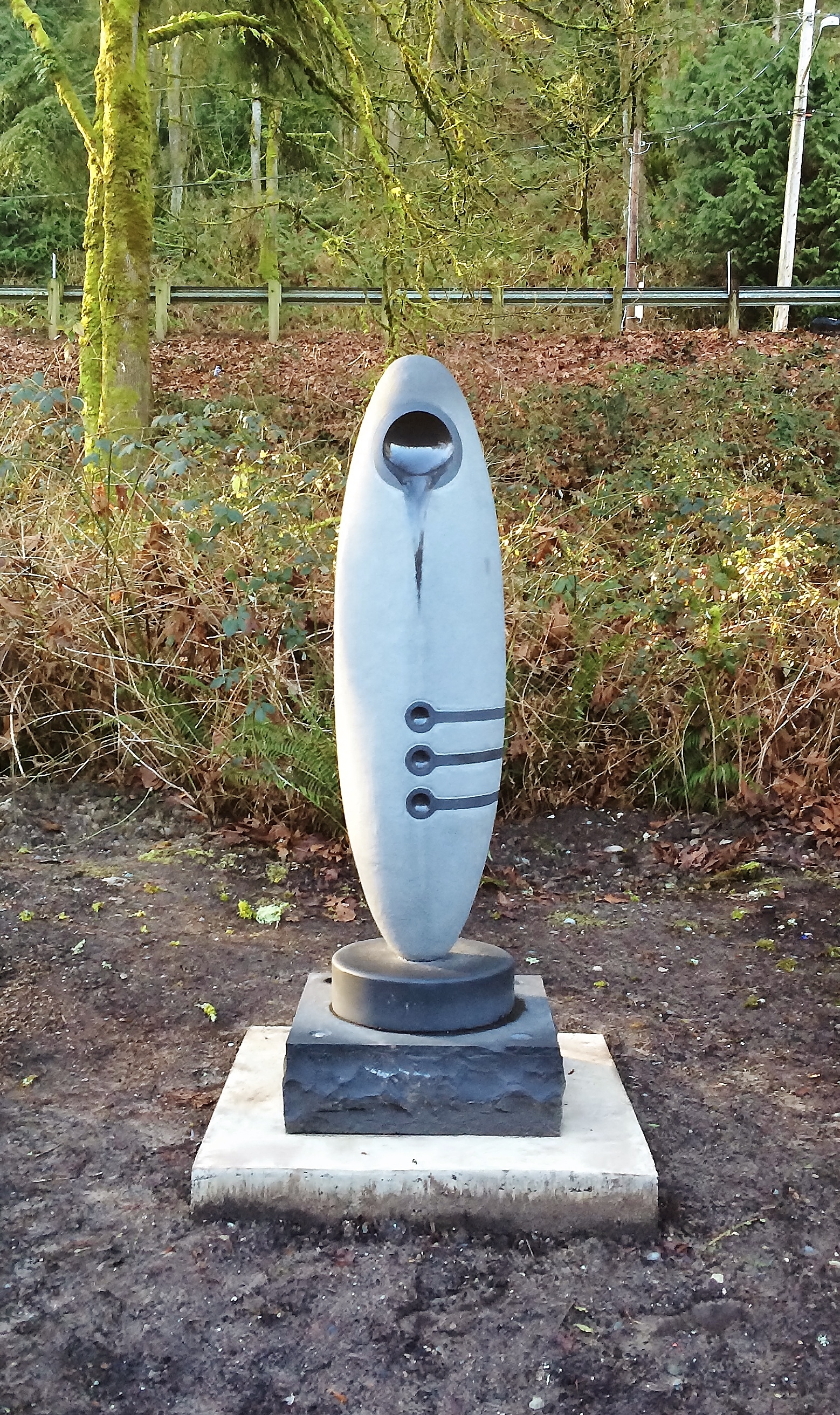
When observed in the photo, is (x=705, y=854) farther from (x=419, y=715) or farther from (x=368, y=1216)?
(x=368, y=1216)

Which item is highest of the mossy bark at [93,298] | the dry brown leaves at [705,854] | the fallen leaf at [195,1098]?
the mossy bark at [93,298]

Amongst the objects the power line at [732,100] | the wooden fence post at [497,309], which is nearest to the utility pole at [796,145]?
the power line at [732,100]

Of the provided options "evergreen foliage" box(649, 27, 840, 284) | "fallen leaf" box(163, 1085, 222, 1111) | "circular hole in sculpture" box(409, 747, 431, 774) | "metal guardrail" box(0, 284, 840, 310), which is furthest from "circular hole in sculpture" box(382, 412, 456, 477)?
"evergreen foliage" box(649, 27, 840, 284)

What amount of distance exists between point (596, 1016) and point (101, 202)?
7375mm

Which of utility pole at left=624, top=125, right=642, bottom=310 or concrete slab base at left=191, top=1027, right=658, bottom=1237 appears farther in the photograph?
utility pole at left=624, top=125, right=642, bottom=310

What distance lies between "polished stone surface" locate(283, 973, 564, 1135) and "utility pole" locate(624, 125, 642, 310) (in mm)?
21419

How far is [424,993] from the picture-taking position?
3283 mm

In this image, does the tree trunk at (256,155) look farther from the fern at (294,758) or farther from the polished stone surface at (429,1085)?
the polished stone surface at (429,1085)

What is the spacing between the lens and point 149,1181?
3227 millimetres

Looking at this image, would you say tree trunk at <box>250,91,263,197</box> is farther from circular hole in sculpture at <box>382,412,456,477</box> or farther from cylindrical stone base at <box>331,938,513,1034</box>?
cylindrical stone base at <box>331,938,513,1034</box>

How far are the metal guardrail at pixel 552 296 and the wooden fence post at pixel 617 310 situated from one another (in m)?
0.04

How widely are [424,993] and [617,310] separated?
52.8 feet

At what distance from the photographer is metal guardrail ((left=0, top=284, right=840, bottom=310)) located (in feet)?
55.4

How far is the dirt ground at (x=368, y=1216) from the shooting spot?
2.58 metres
